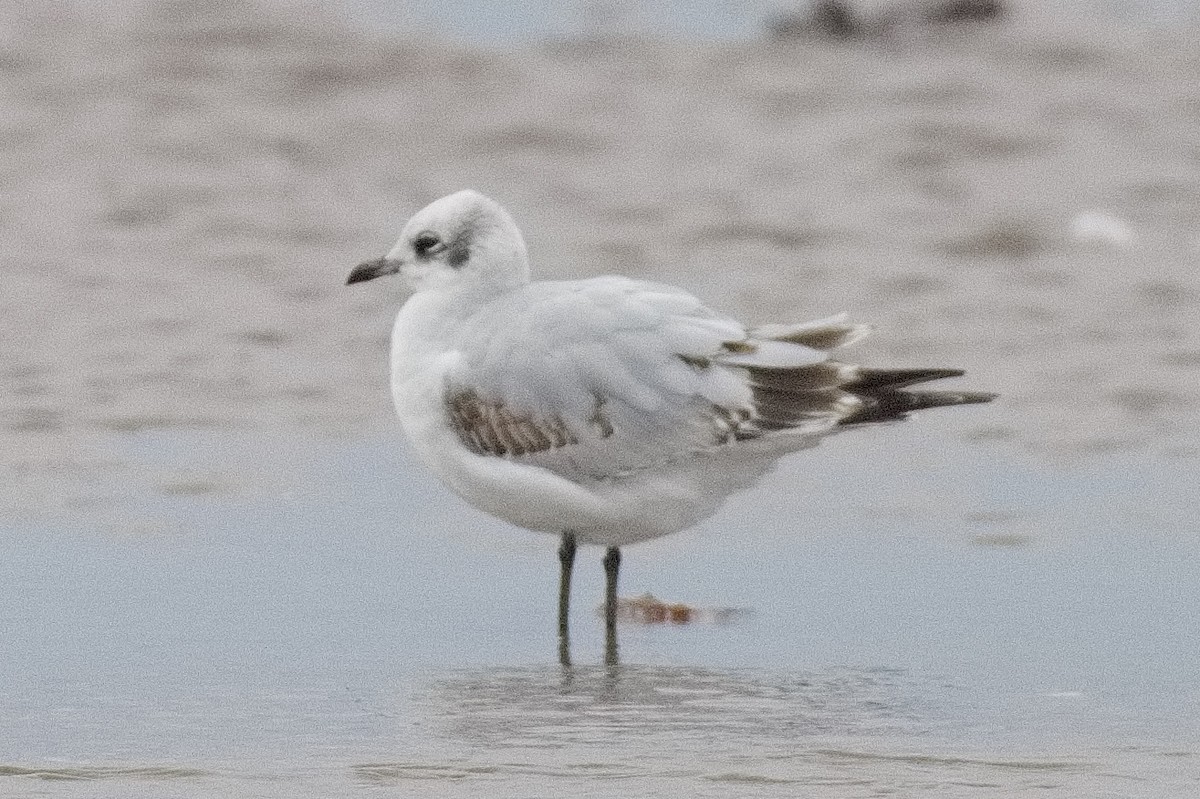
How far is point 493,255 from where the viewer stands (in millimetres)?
6977

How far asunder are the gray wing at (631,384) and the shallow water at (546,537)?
446 mm

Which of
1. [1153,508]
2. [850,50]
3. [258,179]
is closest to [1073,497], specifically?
[1153,508]

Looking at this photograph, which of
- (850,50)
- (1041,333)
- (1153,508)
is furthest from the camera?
(850,50)

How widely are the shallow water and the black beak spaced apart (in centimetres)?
76

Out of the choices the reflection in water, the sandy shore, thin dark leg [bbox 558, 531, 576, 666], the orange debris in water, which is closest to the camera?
the reflection in water

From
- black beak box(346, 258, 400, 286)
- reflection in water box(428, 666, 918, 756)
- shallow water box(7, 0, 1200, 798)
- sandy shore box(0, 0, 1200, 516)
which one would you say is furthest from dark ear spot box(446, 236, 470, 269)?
sandy shore box(0, 0, 1200, 516)

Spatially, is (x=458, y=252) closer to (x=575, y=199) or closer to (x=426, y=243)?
(x=426, y=243)

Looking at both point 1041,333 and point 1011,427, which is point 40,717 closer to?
point 1011,427

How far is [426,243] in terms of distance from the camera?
23.1 ft

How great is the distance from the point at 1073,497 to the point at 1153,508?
11.4 inches

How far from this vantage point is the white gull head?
6.97 meters

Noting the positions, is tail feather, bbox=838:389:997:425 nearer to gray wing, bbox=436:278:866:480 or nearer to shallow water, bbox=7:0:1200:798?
gray wing, bbox=436:278:866:480

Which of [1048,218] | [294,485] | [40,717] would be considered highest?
[1048,218]

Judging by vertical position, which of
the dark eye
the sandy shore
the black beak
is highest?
the sandy shore
